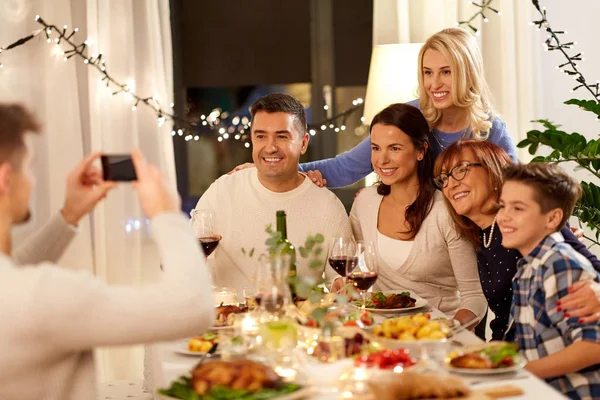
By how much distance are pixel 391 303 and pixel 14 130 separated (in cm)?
137

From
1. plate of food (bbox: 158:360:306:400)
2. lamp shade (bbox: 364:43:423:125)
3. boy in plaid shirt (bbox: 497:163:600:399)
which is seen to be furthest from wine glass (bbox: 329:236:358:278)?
lamp shade (bbox: 364:43:423:125)

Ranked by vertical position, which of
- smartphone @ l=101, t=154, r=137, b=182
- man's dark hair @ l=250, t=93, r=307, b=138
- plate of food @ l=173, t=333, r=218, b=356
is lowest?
plate of food @ l=173, t=333, r=218, b=356

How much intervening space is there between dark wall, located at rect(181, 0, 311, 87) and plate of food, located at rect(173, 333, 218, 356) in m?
3.17

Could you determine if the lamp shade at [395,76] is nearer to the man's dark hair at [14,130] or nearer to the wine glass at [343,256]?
the wine glass at [343,256]

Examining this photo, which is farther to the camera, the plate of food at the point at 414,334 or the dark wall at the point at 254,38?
the dark wall at the point at 254,38

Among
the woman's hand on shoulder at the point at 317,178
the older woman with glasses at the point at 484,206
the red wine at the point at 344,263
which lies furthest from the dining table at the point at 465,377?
the woman's hand on shoulder at the point at 317,178

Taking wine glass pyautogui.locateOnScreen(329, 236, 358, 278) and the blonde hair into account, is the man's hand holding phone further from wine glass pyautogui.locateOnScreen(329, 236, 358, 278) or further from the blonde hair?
the blonde hair

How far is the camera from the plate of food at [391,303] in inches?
98.0

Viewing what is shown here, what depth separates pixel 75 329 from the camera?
53.6 inches

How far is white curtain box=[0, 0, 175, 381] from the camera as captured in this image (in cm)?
446

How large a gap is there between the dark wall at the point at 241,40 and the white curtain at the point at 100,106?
1.32ft

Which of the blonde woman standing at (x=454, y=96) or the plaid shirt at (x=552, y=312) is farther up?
the blonde woman standing at (x=454, y=96)

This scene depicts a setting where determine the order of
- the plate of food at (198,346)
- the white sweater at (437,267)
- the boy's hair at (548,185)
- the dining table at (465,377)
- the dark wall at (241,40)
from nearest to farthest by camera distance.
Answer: the dining table at (465,377) → the plate of food at (198,346) → the boy's hair at (548,185) → the white sweater at (437,267) → the dark wall at (241,40)

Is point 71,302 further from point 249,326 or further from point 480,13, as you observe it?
point 480,13
